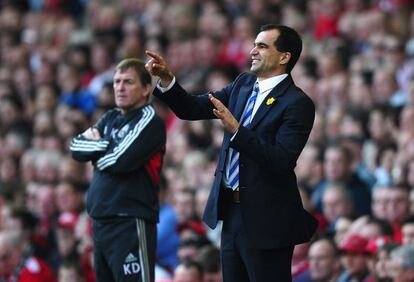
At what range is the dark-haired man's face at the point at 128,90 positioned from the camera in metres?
7.79

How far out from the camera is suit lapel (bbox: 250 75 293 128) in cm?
657

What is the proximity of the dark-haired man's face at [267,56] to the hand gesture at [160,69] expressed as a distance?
47cm

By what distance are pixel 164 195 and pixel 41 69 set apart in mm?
5742

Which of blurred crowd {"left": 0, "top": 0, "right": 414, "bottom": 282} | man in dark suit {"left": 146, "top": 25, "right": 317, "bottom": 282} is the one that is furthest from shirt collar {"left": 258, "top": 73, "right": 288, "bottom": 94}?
blurred crowd {"left": 0, "top": 0, "right": 414, "bottom": 282}

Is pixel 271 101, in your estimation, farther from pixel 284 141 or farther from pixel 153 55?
pixel 153 55

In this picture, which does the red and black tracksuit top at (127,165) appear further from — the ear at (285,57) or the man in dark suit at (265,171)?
the ear at (285,57)

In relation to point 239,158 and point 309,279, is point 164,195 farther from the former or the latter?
point 239,158

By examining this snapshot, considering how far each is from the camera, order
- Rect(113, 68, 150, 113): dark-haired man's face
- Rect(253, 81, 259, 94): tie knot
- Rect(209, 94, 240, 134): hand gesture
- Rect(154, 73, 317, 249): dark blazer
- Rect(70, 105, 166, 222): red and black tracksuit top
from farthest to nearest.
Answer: Rect(113, 68, 150, 113): dark-haired man's face < Rect(70, 105, 166, 222): red and black tracksuit top < Rect(253, 81, 259, 94): tie knot < Rect(154, 73, 317, 249): dark blazer < Rect(209, 94, 240, 134): hand gesture

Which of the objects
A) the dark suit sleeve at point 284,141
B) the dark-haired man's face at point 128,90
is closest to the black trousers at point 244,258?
the dark suit sleeve at point 284,141

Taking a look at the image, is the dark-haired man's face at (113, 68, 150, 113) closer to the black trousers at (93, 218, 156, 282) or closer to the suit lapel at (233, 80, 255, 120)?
the black trousers at (93, 218, 156, 282)

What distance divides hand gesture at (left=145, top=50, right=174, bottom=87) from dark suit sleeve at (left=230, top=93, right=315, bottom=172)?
0.67 metres

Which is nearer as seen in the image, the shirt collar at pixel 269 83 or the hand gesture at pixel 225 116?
the hand gesture at pixel 225 116

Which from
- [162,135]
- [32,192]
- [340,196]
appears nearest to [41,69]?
[32,192]

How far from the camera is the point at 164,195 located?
11375mm
